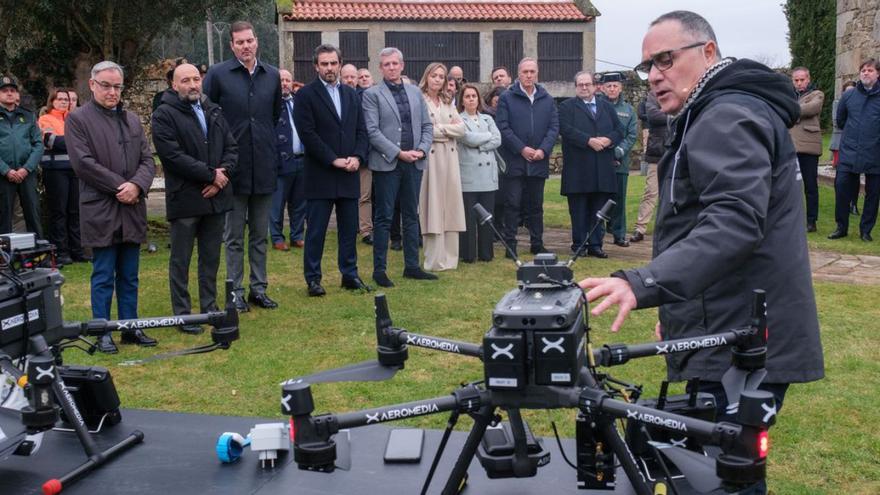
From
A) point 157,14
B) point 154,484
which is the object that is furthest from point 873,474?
point 157,14

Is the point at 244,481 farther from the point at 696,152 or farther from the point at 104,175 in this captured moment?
the point at 104,175

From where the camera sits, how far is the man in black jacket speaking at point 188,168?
757cm

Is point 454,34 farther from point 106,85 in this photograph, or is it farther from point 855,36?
point 106,85

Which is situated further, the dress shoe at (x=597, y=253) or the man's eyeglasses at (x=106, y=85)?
the dress shoe at (x=597, y=253)

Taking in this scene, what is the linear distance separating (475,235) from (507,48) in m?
29.4

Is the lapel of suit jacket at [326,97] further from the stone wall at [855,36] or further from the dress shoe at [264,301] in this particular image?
the stone wall at [855,36]

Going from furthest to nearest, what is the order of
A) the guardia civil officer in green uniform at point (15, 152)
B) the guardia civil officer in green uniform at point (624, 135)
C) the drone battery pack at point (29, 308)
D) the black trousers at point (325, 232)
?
the guardia civil officer in green uniform at point (624, 135), the guardia civil officer in green uniform at point (15, 152), the black trousers at point (325, 232), the drone battery pack at point (29, 308)

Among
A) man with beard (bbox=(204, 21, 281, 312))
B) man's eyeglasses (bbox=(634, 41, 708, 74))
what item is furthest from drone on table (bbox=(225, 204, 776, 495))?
man with beard (bbox=(204, 21, 281, 312))

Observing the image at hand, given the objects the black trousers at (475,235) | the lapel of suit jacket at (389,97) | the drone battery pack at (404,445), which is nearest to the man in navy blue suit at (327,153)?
the lapel of suit jacket at (389,97)

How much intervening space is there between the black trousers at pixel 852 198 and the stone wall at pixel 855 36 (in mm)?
5385

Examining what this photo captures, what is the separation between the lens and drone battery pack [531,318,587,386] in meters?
2.66

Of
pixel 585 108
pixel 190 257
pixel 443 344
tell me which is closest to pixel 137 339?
pixel 190 257

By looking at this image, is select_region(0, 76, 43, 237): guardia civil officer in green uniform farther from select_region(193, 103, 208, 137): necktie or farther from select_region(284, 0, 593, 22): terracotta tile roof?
select_region(284, 0, 593, 22): terracotta tile roof

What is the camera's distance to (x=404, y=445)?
14.4ft
